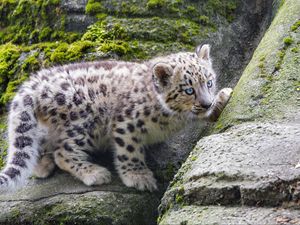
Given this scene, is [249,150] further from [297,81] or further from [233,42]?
[233,42]

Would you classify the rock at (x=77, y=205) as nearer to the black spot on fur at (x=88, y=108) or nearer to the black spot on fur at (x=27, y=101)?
the black spot on fur at (x=88, y=108)

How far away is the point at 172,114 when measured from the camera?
629 cm

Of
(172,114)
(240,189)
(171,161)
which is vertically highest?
(240,189)

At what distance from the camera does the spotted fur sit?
20.1 feet

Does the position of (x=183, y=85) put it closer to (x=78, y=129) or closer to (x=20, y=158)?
(x=78, y=129)

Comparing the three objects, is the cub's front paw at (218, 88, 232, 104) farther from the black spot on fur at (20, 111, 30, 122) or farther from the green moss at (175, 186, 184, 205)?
the black spot on fur at (20, 111, 30, 122)

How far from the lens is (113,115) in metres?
6.36

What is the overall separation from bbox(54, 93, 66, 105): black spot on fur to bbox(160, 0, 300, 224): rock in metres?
1.78

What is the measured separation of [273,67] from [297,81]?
45 cm

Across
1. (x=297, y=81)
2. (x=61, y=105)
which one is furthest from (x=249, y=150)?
(x=61, y=105)

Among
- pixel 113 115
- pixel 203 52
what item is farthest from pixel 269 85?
pixel 113 115

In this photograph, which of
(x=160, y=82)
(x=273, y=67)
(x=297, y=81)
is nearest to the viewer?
(x=297, y=81)

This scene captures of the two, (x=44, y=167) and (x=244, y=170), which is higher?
(x=244, y=170)

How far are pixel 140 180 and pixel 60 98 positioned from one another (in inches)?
52.5
